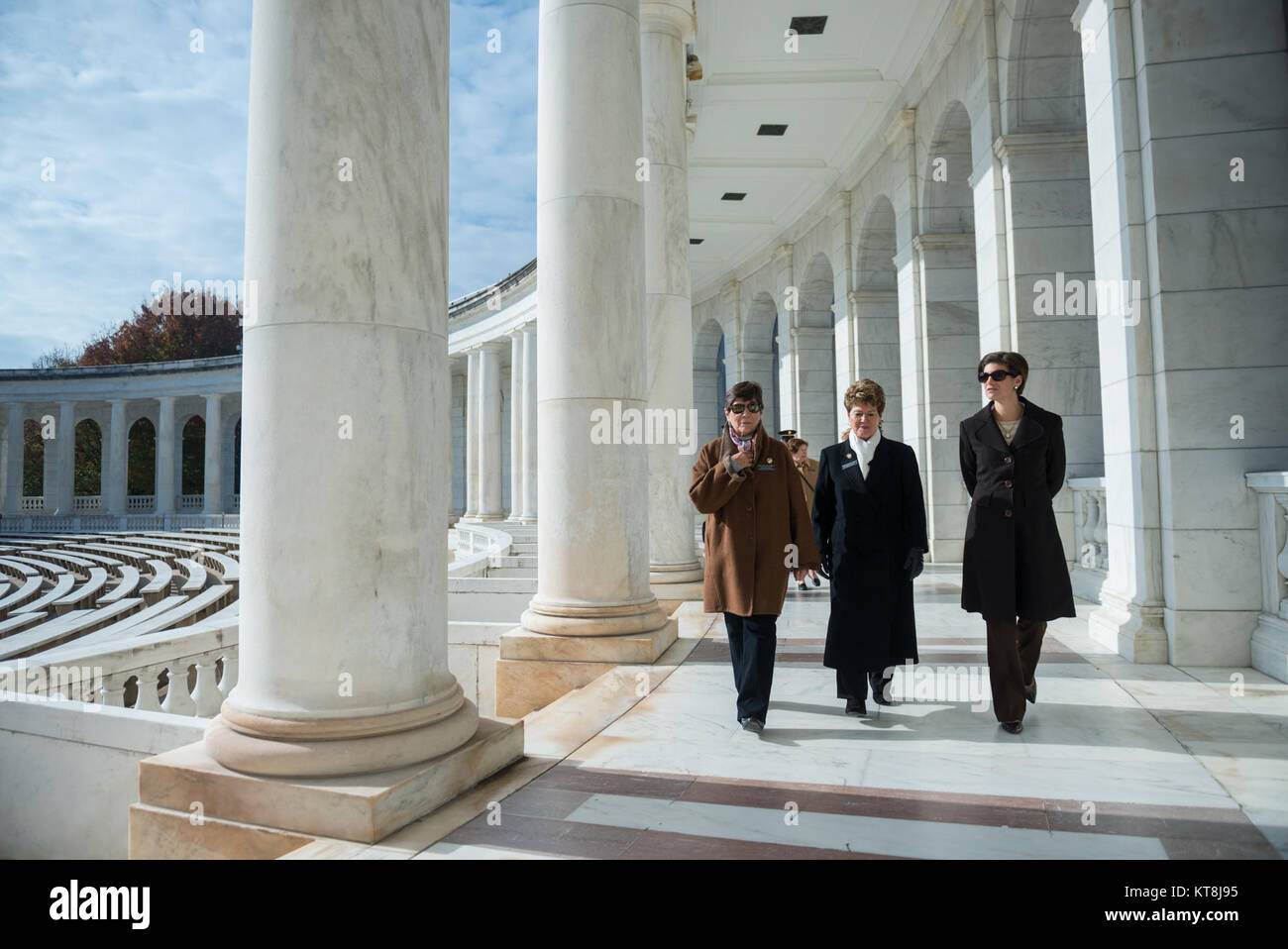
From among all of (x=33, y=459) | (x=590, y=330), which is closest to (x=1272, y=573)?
(x=590, y=330)

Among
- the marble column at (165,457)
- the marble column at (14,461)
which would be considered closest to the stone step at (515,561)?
the marble column at (165,457)

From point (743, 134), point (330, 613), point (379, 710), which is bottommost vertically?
point (379, 710)

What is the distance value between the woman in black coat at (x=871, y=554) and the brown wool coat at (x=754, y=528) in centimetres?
84

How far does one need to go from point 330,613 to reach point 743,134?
44.8m

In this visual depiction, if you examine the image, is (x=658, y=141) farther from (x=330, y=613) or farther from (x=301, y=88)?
(x=330, y=613)

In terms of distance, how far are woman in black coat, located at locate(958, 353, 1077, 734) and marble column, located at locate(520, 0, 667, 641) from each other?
7893mm

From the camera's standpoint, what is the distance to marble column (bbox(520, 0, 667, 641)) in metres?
19.1

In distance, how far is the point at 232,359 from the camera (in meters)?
122

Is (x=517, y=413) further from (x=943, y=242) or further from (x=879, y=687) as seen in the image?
(x=879, y=687)

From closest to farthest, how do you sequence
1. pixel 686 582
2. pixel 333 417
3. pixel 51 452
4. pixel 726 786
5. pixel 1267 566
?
pixel 333 417, pixel 726 786, pixel 1267 566, pixel 686 582, pixel 51 452

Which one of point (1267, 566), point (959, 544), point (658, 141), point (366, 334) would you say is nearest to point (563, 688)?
point (366, 334)

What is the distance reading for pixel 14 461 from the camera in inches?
5098

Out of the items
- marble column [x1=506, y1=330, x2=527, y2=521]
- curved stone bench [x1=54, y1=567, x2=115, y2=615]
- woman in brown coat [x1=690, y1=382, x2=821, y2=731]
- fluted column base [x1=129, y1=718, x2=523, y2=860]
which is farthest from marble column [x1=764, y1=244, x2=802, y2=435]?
fluted column base [x1=129, y1=718, x2=523, y2=860]

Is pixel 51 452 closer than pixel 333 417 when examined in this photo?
No
